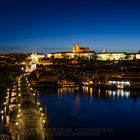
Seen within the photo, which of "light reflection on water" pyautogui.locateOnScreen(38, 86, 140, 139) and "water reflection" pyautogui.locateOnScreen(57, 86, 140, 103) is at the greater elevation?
"light reflection on water" pyautogui.locateOnScreen(38, 86, 140, 139)

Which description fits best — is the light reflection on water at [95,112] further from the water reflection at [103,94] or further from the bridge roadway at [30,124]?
the bridge roadway at [30,124]

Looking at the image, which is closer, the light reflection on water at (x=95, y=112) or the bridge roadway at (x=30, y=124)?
the bridge roadway at (x=30, y=124)

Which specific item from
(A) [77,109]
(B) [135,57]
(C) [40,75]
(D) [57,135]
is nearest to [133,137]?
(D) [57,135]

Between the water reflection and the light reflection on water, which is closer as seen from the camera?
the light reflection on water

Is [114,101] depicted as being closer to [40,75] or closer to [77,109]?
[77,109]

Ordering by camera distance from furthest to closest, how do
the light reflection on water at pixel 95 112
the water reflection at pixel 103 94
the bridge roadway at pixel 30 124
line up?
the water reflection at pixel 103 94 → the light reflection on water at pixel 95 112 → the bridge roadway at pixel 30 124

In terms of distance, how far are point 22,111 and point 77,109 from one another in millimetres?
3234

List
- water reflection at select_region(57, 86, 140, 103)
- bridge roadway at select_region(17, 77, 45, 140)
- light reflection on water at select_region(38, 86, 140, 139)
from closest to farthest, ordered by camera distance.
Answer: bridge roadway at select_region(17, 77, 45, 140) < light reflection on water at select_region(38, 86, 140, 139) < water reflection at select_region(57, 86, 140, 103)

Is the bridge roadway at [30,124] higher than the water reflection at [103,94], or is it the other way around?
the bridge roadway at [30,124]

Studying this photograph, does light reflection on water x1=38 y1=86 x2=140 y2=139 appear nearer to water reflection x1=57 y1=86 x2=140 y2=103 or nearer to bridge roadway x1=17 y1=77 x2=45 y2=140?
water reflection x1=57 y1=86 x2=140 y2=103

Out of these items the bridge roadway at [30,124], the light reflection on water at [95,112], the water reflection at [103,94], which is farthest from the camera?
the water reflection at [103,94]

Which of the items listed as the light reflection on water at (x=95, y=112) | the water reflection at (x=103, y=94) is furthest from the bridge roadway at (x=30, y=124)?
the water reflection at (x=103, y=94)

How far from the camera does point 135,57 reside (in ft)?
120

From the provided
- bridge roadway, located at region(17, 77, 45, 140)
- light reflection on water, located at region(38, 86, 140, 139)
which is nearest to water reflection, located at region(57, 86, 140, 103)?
light reflection on water, located at region(38, 86, 140, 139)
